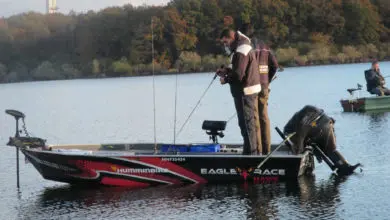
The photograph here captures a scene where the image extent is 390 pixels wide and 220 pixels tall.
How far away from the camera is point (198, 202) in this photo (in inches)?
484

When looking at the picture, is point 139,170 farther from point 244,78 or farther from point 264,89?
point 264,89

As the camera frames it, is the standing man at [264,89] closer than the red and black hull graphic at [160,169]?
No

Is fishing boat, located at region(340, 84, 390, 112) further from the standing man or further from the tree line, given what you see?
the tree line

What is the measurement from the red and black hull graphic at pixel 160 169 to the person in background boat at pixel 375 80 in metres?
12.3

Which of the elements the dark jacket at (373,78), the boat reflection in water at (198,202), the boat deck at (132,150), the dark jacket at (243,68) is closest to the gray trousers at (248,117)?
the dark jacket at (243,68)

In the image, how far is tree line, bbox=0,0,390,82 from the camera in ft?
304

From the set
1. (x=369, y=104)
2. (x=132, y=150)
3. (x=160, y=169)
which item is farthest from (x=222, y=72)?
(x=369, y=104)

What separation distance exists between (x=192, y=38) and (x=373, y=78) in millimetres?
70883

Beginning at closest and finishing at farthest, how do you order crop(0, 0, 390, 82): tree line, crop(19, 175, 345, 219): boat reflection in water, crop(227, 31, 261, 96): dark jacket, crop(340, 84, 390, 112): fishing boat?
crop(19, 175, 345, 219): boat reflection in water
crop(227, 31, 261, 96): dark jacket
crop(340, 84, 390, 112): fishing boat
crop(0, 0, 390, 82): tree line

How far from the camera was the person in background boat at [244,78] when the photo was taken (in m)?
12.9

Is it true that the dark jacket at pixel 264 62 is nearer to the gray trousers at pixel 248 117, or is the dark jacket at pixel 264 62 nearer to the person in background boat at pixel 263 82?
the person in background boat at pixel 263 82

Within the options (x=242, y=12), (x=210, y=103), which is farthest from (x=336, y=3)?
(x=210, y=103)

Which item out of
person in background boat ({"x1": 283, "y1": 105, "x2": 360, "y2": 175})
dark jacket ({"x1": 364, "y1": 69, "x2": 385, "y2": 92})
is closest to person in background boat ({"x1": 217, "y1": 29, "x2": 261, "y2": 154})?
person in background boat ({"x1": 283, "y1": 105, "x2": 360, "y2": 175})

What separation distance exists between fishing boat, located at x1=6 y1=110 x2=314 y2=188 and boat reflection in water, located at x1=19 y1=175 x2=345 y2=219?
0.16 m
